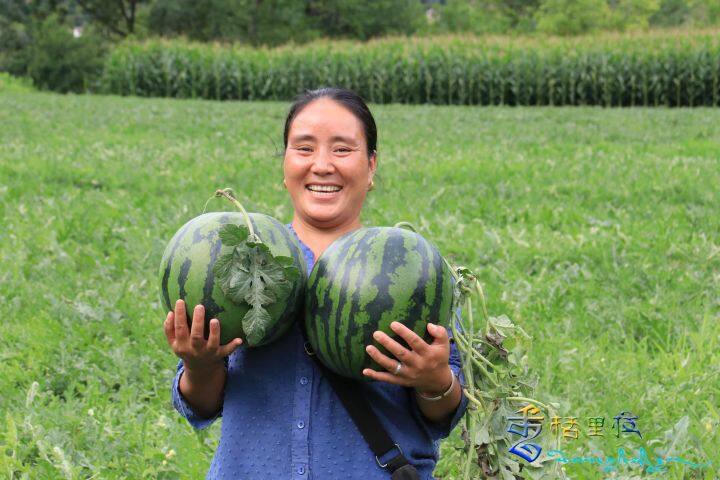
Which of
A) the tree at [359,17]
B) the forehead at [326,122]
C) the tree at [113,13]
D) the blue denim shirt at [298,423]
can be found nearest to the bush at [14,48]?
the tree at [113,13]

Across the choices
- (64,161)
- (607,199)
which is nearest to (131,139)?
(64,161)

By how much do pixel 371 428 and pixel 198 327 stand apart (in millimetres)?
580

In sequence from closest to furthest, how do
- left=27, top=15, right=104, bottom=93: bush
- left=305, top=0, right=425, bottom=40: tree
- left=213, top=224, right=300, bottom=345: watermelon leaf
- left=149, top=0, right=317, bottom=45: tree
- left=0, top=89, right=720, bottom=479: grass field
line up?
left=213, top=224, right=300, bottom=345: watermelon leaf < left=0, top=89, right=720, bottom=479: grass field < left=27, top=15, right=104, bottom=93: bush < left=149, top=0, right=317, bottom=45: tree < left=305, top=0, right=425, bottom=40: tree

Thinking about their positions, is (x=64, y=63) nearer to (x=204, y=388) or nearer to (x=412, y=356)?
(x=204, y=388)

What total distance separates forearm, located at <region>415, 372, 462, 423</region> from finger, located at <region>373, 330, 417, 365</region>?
0.94 feet

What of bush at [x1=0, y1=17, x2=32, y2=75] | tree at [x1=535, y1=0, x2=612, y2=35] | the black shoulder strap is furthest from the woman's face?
tree at [x1=535, y1=0, x2=612, y2=35]

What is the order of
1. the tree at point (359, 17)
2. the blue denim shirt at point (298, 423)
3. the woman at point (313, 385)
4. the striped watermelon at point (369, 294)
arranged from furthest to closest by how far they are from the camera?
the tree at point (359, 17) < the blue denim shirt at point (298, 423) < the woman at point (313, 385) < the striped watermelon at point (369, 294)

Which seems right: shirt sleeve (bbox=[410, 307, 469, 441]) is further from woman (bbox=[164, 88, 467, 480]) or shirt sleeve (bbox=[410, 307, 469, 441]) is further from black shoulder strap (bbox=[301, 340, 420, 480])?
black shoulder strap (bbox=[301, 340, 420, 480])

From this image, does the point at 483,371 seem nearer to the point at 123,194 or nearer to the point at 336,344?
the point at 336,344

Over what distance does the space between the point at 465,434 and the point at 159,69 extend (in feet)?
83.9

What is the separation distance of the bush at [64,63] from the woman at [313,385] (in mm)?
32318

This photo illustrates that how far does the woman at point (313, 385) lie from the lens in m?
2.00

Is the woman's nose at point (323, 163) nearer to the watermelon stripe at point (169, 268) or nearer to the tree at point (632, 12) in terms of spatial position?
the watermelon stripe at point (169, 268)

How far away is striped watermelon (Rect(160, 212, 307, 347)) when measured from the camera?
184 cm
